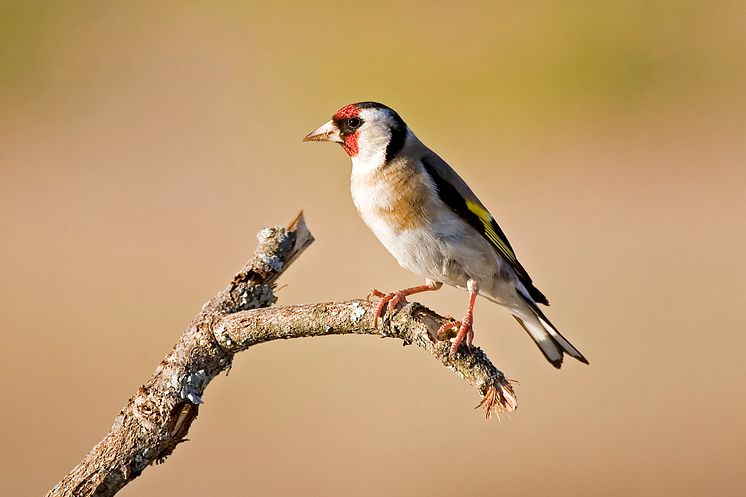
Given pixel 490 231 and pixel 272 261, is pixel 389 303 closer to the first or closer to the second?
pixel 272 261

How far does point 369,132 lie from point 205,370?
173 centimetres

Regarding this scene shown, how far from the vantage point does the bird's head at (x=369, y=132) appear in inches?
175

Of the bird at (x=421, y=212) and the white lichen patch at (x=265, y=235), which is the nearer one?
the white lichen patch at (x=265, y=235)

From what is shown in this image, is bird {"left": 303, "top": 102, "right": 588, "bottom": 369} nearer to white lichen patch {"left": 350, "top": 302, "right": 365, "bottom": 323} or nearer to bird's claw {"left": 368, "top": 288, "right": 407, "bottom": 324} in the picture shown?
bird's claw {"left": 368, "top": 288, "right": 407, "bottom": 324}

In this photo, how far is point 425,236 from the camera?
13.8 feet

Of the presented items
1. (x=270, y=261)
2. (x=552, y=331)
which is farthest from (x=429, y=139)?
(x=270, y=261)

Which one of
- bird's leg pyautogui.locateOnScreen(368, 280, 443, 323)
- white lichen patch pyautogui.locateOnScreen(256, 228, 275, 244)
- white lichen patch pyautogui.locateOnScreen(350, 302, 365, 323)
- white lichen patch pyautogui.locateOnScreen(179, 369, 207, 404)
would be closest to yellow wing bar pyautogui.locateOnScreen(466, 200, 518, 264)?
bird's leg pyautogui.locateOnScreen(368, 280, 443, 323)

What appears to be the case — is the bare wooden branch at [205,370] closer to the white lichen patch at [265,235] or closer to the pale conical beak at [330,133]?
the white lichen patch at [265,235]

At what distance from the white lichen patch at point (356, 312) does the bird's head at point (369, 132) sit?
1.41 metres

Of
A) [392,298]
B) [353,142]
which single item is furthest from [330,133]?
[392,298]

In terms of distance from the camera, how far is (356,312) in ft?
10.2

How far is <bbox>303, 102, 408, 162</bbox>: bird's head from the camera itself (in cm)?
446

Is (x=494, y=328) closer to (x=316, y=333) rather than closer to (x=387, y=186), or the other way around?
(x=387, y=186)

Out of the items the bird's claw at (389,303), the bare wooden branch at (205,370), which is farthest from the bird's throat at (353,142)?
the bare wooden branch at (205,370)
